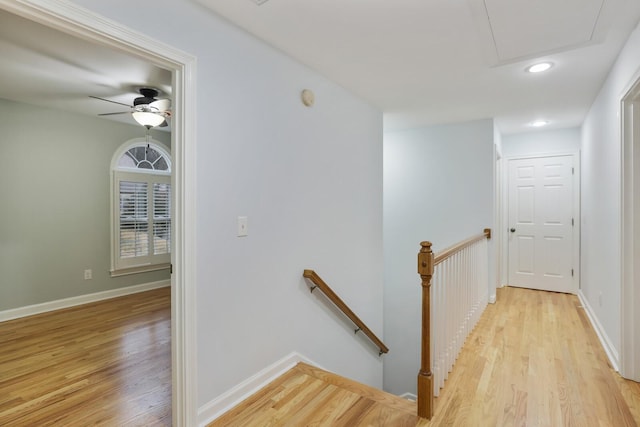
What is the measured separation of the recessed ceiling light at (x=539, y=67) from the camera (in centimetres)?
255

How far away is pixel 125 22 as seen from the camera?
149 cm

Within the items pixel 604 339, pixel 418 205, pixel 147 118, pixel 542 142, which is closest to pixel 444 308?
pixel 604 339

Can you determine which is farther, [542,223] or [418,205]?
[542,223]

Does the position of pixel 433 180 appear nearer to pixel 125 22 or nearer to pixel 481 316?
pixel 481 316

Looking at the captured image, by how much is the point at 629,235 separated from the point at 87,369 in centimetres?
403

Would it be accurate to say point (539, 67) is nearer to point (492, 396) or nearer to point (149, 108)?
point (492, 396)

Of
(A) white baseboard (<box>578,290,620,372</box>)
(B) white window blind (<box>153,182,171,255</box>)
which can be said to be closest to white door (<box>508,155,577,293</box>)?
(A) white baseboard (<box>578,290,620,372</box>)

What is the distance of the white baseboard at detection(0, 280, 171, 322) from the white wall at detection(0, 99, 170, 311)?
0.16 feet

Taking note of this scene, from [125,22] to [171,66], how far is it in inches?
10.3

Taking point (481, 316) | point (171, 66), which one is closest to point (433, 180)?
point (481, 316)

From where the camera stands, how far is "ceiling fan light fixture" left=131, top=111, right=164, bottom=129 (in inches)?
123

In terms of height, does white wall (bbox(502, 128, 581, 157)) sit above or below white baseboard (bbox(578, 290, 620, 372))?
above

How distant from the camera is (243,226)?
207cm

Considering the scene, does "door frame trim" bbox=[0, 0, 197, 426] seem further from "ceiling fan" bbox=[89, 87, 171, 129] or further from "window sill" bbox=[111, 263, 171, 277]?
"window sill" bbox=[111, 263, 171, 277]
